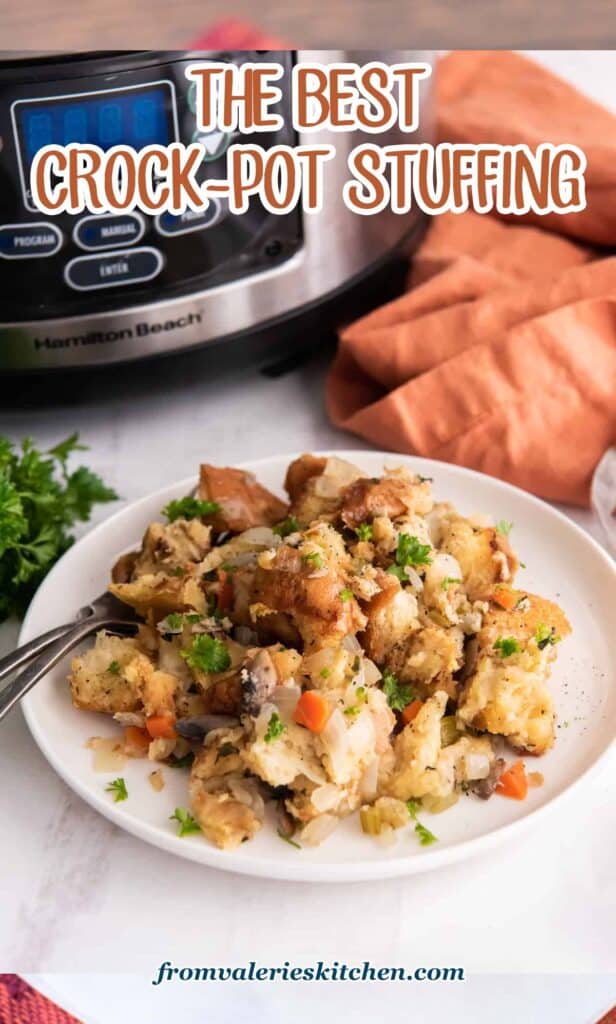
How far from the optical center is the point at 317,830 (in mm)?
1062

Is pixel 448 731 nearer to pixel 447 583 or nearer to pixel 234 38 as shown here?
pixel 447 583

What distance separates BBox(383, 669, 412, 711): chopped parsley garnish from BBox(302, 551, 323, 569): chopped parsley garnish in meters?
0.12

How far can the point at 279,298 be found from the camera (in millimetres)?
1661

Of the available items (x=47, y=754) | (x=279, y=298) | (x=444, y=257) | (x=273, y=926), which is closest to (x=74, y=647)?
(x=47, y=754)

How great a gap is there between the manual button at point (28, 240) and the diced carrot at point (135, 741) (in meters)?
0.62

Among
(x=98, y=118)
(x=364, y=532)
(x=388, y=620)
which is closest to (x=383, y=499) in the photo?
(x=364, y=532)

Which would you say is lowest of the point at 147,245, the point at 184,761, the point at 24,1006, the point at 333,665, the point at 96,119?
the point at 24,1006

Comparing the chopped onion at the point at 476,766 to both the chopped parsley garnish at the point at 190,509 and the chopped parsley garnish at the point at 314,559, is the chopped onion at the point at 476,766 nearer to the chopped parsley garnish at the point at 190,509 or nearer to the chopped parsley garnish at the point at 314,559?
the chopped parsley garnish at the point at 314,559

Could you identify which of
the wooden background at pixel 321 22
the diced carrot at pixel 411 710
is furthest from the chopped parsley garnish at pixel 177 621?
the wooden background at pixel 321 22

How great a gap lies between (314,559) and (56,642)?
0.27 m

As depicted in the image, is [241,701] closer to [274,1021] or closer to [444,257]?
[274,1021]

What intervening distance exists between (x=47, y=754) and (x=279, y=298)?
29.1 inches

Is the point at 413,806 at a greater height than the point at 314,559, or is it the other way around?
the point at 314,559

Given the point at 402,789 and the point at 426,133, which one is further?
the point at 426,133
